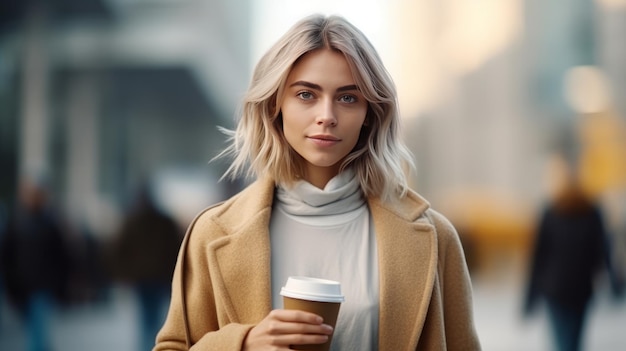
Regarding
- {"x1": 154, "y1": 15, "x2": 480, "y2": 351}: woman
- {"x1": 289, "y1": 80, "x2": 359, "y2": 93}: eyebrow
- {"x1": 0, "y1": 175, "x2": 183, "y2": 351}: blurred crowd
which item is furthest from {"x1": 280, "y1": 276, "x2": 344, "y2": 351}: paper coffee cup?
{"x1": 0, "y1": 175, "x2": 183, "y2": 351}: blurred crowd

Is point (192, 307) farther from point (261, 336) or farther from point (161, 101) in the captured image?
point (161, 101)

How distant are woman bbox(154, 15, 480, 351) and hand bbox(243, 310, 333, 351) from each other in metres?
0.09

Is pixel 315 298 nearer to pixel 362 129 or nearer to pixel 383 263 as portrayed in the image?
pixel 383 263

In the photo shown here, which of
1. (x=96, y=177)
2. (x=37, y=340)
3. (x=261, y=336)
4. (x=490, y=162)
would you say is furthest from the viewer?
(x=490, y=162)

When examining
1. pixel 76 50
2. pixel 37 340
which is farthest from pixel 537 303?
pixel 76 50

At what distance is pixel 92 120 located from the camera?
15.6m

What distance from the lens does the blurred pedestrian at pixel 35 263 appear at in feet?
22.5

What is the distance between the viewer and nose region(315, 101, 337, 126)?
1932mm

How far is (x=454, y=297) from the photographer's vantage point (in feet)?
6.90

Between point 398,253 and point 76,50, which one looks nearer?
point 398,253

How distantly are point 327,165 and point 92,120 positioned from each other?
14170mm

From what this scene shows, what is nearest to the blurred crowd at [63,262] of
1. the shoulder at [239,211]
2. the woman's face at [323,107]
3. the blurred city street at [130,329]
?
the blurred city street at [130,329]

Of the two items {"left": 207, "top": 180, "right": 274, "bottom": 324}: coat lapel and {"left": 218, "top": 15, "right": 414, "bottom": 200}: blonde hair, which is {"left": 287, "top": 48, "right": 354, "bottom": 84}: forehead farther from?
{"left": 207, "top": 180, "right": 274, "bottom": 324}: coat lapel

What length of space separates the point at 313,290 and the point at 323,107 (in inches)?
17.8
